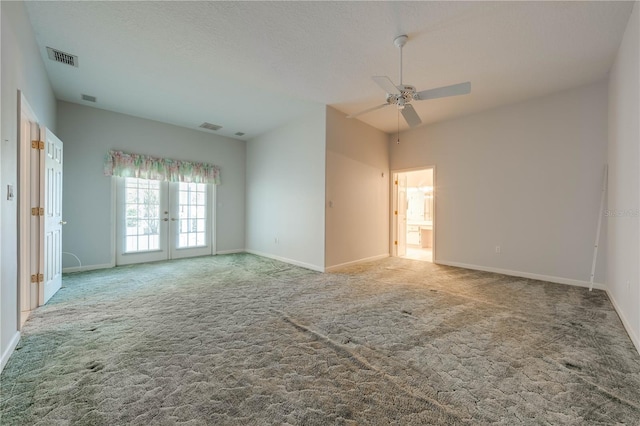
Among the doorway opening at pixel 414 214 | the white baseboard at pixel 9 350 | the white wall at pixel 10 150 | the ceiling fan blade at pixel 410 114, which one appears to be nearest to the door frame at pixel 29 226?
the white wall at pixel 10 150

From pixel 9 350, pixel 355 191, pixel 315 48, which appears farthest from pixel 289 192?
pixel 9 350

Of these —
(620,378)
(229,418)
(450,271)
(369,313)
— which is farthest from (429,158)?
(229,418)

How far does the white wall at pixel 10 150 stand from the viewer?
76.2 inches

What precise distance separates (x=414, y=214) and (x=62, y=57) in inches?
340

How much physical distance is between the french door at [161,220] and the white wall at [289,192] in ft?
3.67

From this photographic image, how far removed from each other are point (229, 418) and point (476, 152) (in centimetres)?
542

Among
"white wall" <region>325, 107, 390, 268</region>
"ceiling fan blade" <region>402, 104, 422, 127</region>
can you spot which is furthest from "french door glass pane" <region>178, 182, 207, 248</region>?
"ceiling fan blade" <region>402, 104, 422, 127</region>

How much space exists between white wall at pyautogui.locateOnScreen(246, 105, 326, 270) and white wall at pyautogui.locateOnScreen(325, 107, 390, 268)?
0.20 meters

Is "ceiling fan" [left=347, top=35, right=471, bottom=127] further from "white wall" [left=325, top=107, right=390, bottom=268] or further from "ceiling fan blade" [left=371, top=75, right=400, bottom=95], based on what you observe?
"white wall" [left=325, top=107, right=390, bottom=268]

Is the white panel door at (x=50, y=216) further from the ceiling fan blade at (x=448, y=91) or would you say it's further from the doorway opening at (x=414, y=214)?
the doorway opening at (x=414, y=214)

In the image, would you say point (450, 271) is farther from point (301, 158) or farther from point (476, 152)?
Answer: point (301, 158)

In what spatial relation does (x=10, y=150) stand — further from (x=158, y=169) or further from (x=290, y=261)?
(x=290, y=261)

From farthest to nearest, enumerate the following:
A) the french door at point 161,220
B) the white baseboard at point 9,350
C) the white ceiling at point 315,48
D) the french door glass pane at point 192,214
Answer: the french door glass pane at point 192,214, the french door at point 161,220, the white ceiling at point 315,48, the white baseboard at point 9,350

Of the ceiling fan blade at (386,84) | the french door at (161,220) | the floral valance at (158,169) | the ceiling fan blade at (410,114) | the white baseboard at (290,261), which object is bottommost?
the white baseboard at (290,261)
